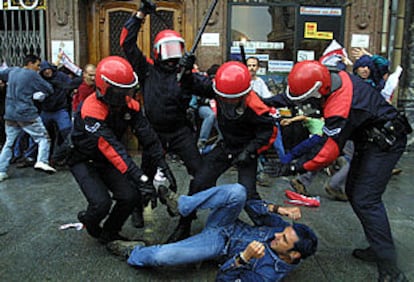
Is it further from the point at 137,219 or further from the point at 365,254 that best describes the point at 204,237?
the point at 365,254

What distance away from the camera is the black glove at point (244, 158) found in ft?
12.4

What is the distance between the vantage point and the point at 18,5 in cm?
814

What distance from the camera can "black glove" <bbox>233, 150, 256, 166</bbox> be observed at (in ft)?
12.4

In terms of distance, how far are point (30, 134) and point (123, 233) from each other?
335 centimetres

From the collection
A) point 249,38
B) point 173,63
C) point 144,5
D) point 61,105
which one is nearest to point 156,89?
point 173,63

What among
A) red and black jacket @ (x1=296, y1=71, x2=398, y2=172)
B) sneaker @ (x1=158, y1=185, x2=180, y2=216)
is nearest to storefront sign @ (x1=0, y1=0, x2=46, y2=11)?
sneaker @ (x1=158, y1=185, x2=180, y2=216)

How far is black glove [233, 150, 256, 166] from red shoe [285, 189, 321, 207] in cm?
188

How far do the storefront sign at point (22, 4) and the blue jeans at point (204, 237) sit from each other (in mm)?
6164

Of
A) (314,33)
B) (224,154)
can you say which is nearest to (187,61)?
(224,154)

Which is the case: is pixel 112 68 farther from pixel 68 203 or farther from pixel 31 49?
pixel 31 49

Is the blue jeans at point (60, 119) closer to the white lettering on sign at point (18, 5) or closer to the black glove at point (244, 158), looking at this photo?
the white lettering on sign at point (18, 5)

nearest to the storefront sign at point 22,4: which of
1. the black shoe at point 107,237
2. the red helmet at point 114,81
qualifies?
the red helmet at point 114,81

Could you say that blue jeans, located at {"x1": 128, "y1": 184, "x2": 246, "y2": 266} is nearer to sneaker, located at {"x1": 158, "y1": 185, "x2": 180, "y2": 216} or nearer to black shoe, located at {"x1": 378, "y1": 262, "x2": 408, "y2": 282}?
sneaker, located at {"x1": 158, "y1": 185, "x2": 180, "y2": 216}

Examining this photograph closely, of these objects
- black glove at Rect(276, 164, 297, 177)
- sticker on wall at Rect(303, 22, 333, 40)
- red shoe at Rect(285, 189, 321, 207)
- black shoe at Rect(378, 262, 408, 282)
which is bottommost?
red shoe at Rect(285, 189, 321, 207)
